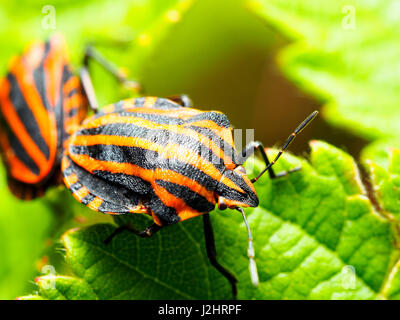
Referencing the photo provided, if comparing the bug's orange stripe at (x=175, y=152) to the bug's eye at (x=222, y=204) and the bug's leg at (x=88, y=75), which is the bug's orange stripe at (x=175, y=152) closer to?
the bug's eye at (x=222, y=204)

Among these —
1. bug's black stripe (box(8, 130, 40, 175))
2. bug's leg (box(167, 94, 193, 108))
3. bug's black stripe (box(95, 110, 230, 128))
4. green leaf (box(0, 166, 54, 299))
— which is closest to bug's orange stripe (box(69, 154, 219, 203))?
bug's black stripe (box(95, 110, 230, 128))

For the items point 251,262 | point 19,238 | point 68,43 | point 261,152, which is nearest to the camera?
point 251,262

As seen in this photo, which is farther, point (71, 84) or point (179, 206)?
point (71, 84)

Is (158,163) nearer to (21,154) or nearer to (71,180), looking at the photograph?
(71,180)

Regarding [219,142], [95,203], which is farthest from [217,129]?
[95,203]

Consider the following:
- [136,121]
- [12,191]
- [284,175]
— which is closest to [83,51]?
[12,191]

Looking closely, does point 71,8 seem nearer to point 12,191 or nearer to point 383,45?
point 12,191
